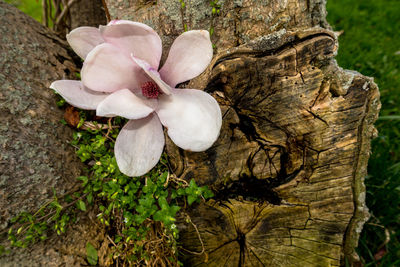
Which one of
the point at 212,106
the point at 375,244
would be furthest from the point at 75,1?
the point at 375,244

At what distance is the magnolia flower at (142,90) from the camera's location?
0.92 meters

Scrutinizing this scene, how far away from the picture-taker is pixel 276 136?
1.05m

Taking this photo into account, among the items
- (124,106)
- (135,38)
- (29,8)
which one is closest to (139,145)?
(124,106)

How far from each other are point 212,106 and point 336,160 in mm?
548

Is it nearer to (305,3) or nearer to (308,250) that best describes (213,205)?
(308,250)

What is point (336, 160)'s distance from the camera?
1048 millimetres

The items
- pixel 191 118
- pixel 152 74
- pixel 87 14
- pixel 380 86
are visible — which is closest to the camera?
pixel 152 74

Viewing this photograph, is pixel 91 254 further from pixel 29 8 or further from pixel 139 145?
pixel 29 8

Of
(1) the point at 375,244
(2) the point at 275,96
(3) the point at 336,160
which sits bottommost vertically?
(1) the point at 375,244

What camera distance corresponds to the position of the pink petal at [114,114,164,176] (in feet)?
3.34

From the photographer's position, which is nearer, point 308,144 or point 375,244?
point 308,144

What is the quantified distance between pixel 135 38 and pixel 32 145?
1.92 feet

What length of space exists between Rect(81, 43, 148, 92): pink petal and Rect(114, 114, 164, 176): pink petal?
0.50 ft

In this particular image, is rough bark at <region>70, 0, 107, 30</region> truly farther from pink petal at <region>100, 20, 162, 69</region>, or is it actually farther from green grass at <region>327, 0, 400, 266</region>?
green grass at <region>327, 0, 400, 266</region>
